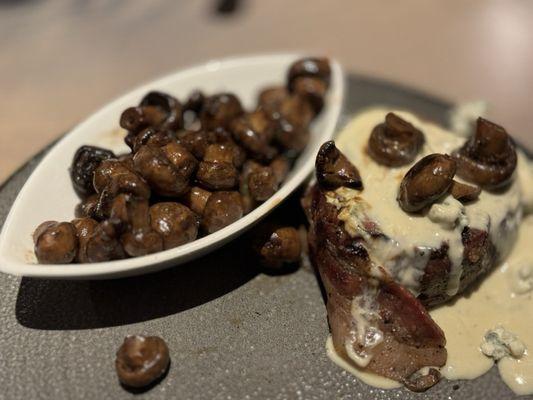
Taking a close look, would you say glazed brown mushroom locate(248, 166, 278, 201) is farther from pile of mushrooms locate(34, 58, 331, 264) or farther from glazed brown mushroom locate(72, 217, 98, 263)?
glazed brown mushroom locate(72, 217, 98, 263)

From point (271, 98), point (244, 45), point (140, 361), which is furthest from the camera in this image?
point (244, 45)

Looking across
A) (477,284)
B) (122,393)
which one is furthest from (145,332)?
(477,284)

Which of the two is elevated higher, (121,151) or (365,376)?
(121,151)

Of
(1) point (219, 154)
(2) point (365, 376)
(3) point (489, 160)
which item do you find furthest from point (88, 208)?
(3) point (489, 160)

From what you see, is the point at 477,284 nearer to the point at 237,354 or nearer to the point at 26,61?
the point at 237,354

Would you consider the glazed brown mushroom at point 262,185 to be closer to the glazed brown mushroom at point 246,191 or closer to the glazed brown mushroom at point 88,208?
the glazed brown mushroom at point 246,191

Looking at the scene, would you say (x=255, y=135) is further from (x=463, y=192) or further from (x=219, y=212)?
(x=463, y=192)
